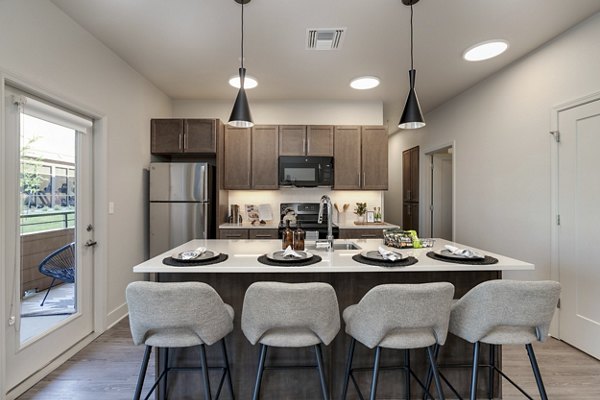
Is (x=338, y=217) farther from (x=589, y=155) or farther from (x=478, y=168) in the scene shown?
(x=589, y=155)

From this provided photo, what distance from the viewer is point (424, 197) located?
521cm

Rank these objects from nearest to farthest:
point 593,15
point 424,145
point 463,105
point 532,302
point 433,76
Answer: point 532,302 < point 593,15 < point 433,76 < point 463,105 < point 424,145

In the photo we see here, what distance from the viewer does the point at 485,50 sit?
2793mm

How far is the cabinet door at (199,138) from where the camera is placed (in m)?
3.83

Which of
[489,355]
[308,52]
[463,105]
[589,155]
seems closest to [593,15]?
[589,155]

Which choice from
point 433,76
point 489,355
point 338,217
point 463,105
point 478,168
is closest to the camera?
point 489,355

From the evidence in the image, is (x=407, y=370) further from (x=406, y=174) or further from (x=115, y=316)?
(x=406, y=174)

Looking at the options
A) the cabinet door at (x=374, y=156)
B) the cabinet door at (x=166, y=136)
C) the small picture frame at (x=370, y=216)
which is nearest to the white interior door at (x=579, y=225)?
the cabinet door at (x=374, y=156)

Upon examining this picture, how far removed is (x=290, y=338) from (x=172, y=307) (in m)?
0.57

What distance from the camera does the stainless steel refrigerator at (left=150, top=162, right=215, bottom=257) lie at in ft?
11.6

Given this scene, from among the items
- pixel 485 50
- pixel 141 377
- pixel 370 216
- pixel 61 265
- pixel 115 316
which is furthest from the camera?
pixel 370 216

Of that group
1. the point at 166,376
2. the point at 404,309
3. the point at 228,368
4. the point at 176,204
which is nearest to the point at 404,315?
the point at 404,309

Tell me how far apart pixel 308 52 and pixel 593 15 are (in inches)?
89.4

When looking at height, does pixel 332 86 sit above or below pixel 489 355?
above
